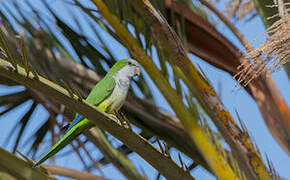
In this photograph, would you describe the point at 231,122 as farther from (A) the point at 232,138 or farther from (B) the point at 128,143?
(B) the point at 128,143

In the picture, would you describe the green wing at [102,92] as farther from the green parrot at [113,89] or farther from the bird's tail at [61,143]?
the bird's tail at [61,143]

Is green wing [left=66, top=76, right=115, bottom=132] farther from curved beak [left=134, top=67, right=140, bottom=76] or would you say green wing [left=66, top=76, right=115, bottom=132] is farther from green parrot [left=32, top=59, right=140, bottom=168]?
curved beak [left=134, top=67, right=140, bottom=76]

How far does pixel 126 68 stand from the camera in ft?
6.60

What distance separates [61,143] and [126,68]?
0.71 meters

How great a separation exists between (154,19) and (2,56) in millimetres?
590

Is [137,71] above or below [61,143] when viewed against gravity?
below

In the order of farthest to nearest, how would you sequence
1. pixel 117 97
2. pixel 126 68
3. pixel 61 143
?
pixel 126 68 → pixel 117 97 → pixel 61 143

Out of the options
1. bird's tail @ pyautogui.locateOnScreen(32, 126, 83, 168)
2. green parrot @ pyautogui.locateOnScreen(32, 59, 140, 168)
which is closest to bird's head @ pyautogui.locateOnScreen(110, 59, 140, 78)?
green parrot @ pyautogui.locateOnScreen(32, 59, 140, 168)

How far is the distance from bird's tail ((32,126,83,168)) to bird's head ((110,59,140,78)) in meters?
0.49

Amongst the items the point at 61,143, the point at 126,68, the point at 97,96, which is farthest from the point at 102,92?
the point at 61,143

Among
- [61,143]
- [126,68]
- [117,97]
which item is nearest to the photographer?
[61,143]

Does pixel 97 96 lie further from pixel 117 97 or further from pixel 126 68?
pixel 126 68

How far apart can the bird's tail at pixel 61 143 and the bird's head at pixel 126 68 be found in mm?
486

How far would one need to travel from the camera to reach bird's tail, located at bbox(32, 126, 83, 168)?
4.31 feet
